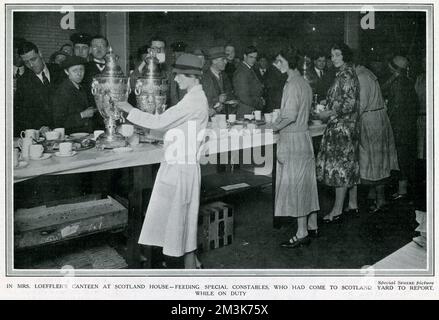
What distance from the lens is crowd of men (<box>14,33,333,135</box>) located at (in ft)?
7.98

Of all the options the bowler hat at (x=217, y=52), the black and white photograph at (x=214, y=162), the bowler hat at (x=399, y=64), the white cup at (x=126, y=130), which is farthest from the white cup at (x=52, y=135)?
the bowler hat at (x=399, y=64)

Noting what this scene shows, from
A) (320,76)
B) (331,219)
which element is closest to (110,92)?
(331,219)

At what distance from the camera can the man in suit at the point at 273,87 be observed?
145 inches

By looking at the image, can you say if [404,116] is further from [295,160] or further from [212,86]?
[212,86]

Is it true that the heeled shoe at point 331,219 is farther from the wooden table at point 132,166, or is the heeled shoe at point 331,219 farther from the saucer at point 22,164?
the saucer at point 22,164

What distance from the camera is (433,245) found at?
1871 mm

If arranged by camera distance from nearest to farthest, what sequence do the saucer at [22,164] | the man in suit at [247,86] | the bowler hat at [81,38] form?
the saucer at [22,164]
the bowler hat at [81,38]
the man in suit at [247,86]

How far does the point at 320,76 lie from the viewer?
13.6 feet

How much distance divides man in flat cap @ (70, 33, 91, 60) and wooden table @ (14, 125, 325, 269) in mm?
1417

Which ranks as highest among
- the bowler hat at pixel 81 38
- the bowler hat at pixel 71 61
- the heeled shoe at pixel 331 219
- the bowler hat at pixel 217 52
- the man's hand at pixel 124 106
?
the bowler hat at pixel 81 38

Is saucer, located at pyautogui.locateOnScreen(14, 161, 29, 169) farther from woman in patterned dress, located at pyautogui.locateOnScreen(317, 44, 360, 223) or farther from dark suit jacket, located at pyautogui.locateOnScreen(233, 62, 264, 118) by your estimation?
dark suit jacket, located at pyautogui.locateOnScreen(233, 62, 264, 118)

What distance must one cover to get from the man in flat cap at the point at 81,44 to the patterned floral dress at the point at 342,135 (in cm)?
183

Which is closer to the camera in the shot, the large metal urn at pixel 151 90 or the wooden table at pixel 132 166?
the wooden table at pixel 132 166

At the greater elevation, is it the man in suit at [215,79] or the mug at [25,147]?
the man in suit at [215,79]
